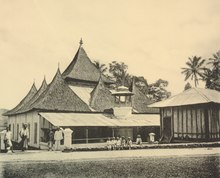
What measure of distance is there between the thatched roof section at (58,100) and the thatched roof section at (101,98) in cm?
117

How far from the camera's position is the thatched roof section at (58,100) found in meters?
17.1

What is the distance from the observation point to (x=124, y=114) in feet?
63.6

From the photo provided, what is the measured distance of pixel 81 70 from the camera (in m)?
21.7

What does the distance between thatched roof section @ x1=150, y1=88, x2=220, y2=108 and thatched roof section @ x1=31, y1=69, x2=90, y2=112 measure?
12.1ft

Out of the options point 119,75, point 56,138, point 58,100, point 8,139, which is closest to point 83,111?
point 58,100

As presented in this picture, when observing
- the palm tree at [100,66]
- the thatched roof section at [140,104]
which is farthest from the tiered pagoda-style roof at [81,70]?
the palm tree at [100,66]

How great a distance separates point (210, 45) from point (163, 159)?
3351 mm

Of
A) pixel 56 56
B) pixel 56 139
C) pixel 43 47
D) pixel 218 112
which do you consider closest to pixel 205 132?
pixel 218 112

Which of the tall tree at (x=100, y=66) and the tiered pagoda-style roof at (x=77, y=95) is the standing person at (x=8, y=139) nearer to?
the tiered pagoda-style roof at (x=77, y=95)

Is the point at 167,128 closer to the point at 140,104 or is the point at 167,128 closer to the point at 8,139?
the point at 140,104

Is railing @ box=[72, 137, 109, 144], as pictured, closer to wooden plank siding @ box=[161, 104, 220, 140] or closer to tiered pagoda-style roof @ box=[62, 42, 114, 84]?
wooden plank siding @ box=[161, 104, 220, 140]

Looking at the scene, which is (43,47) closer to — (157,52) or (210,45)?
(157,52)

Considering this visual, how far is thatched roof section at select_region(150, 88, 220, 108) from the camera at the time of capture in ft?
51.4

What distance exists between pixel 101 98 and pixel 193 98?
5.58 meters
